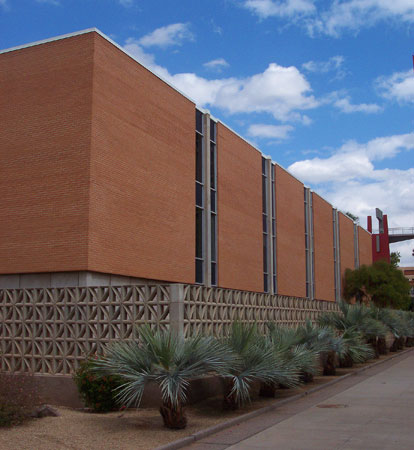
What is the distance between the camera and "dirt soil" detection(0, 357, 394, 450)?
32.3 feet

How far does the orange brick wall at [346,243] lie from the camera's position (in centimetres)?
5269

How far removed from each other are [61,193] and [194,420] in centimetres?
1067

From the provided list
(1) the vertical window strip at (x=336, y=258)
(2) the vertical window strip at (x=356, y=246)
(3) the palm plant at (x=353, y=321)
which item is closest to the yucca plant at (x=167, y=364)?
(3) the palm plant at (x=353, y=321)

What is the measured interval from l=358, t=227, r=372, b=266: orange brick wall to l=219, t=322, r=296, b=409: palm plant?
46.9 metres

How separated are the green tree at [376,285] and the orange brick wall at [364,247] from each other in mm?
5305

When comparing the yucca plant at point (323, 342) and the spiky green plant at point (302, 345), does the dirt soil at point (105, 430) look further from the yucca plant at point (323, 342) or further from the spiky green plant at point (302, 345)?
the yucca plant at point (323, 342)

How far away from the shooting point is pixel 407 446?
9.36m

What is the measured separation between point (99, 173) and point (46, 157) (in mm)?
2081

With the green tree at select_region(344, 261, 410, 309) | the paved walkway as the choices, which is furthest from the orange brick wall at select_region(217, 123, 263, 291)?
the green tree at select_region(344, 261, 410, 309)

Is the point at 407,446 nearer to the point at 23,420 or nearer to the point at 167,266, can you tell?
the point at 23,420

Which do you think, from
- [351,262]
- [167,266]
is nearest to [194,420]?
[167,266]

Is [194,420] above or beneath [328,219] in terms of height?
beneath

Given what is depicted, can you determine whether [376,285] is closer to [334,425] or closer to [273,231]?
[273,231]

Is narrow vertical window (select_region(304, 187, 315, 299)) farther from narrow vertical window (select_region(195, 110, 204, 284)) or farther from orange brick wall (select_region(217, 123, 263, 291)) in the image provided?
narrow vertical window (select_region(195, 110, 204, 284))
